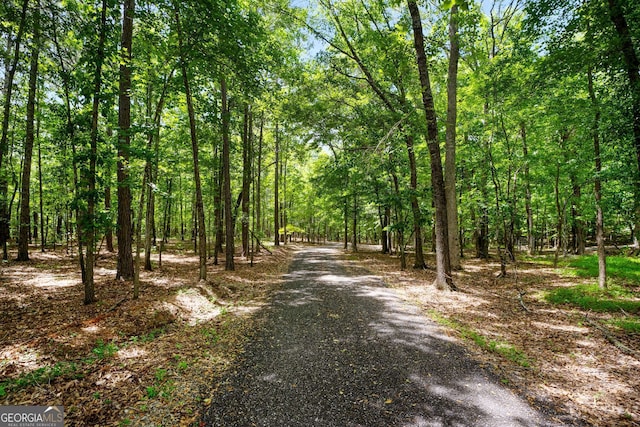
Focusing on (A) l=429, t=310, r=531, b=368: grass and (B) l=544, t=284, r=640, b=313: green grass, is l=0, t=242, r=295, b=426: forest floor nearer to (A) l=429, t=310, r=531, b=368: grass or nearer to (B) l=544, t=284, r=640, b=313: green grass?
(A) l=429, t=310, r=531, b=368: grass

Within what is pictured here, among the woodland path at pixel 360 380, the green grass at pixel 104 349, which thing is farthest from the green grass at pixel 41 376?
the woodland path at pixel 360 380

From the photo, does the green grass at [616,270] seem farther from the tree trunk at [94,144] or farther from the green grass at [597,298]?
the tree trunk at [94,144]

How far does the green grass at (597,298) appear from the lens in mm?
7179

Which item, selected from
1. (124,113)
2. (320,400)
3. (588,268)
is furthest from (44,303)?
(588,268)

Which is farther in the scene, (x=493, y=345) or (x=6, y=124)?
(x=6, y=124)

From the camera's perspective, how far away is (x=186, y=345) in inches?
208

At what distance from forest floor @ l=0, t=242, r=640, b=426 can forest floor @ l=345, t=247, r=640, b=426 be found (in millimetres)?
23

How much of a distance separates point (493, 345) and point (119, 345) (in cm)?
698

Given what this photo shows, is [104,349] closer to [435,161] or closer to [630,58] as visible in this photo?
[435,161]

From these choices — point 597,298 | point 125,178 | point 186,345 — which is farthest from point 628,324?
point 125,178

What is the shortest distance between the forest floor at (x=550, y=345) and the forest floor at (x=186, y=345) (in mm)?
Result: 23

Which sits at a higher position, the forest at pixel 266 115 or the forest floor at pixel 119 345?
the forest at pixel 266 115

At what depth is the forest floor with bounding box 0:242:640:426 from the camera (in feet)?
11.4

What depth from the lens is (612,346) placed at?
16.8ft
